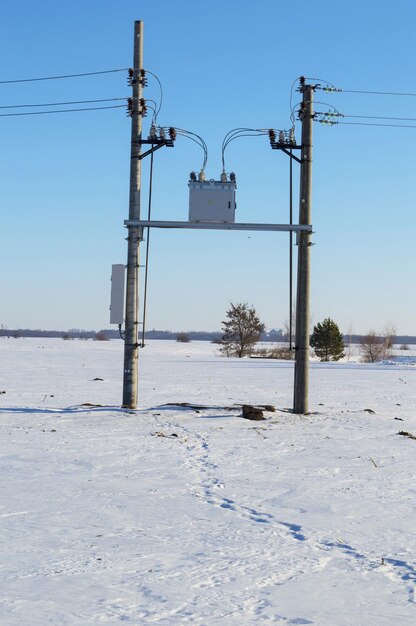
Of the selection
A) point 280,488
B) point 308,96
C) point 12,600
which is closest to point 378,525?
point 280,488

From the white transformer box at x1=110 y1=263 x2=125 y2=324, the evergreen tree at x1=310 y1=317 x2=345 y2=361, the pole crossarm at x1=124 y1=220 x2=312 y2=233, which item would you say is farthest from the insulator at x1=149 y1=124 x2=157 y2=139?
the evergreen tree at x1=310 y1=317 x2=345 y2=361

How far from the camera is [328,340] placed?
72625 mm

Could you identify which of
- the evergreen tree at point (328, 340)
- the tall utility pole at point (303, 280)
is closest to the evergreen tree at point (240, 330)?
the evergreen tree at point (328, 340)

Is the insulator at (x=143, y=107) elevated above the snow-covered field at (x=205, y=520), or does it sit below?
above

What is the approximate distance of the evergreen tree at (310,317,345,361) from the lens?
7269 cm

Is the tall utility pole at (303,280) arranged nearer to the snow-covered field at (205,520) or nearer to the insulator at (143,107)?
the snow-covered field at (205,520)

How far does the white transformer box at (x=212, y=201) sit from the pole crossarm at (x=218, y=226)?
3.9 inches

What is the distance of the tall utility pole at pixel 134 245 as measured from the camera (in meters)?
15.0

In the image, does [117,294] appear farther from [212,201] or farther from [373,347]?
[373,347]

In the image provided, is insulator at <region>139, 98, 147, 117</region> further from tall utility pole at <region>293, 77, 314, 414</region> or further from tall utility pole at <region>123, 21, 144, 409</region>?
tall utility pole at <region>293, 77, 314, 414</region>

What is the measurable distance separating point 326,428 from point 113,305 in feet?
16.7

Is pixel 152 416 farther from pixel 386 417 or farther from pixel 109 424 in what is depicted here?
pixel 386 417

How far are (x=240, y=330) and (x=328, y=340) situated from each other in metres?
12.8

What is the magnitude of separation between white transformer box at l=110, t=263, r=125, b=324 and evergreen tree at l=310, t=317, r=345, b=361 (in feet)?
192
